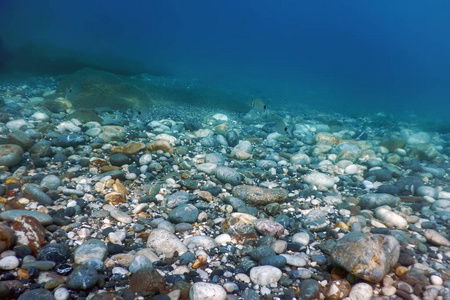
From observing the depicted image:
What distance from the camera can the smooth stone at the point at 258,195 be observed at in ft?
11.9

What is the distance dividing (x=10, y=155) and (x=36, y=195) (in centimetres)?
114

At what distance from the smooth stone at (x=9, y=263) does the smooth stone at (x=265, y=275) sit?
1.89 m

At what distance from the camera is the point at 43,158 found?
4102mm


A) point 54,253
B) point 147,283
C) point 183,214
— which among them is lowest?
point 54,253

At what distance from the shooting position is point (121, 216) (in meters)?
A: 3.01

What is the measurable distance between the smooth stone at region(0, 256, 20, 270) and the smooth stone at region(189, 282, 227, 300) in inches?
54.4

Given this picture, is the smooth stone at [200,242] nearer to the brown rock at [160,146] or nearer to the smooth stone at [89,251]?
the smooth stone at [89,251]

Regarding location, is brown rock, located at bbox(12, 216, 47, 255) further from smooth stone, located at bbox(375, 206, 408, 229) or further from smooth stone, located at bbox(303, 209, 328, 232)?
smooth stone, located at bbox(375, 206, 408, 229)

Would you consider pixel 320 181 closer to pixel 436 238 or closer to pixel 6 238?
pixel 436 238

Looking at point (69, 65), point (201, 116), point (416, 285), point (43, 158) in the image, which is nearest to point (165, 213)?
point (43, 158)

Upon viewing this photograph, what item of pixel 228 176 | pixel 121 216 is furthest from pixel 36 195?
pixel 228 176

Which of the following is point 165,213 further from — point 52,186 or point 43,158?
point 43,158

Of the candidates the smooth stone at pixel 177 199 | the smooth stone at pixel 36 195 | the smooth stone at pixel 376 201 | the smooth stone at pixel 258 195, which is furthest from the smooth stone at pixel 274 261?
the smooth stone at pixel 36 195

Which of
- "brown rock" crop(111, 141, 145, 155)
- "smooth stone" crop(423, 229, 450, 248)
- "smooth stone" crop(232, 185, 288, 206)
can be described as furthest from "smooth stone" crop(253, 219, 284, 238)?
"brown rock" crop(111, 141, 145, 155)
